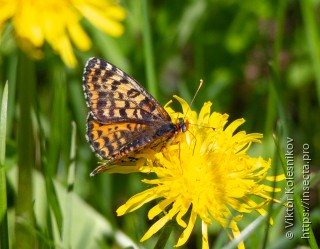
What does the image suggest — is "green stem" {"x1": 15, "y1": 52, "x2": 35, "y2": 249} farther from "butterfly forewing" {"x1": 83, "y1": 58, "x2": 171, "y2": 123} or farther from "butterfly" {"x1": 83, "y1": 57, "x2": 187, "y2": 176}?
"butterfly forewing" {"x1": 83, "y1": 58, "x2": 171, "y2": 123}

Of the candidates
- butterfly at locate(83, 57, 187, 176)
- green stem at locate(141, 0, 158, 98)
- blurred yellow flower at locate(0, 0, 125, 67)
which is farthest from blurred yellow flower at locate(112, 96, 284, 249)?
green stem at locate(141, 0, 158, 98)

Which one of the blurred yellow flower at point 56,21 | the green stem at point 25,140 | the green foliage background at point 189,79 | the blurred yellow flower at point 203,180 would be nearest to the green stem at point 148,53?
the green foliage background at point 189,79

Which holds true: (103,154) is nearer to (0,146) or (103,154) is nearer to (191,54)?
(0,146)

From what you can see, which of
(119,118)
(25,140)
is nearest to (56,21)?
(25,140)

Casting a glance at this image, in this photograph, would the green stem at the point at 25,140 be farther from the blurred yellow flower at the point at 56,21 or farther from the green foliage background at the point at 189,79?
the green foliage background at the point at 189,79

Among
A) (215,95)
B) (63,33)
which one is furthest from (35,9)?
(215,95)

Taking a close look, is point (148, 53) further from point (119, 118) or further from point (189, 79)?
point (189, 79)
